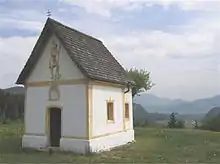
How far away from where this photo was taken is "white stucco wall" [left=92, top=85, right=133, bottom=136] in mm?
19250

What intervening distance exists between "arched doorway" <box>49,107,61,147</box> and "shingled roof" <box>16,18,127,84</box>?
8.28 feet

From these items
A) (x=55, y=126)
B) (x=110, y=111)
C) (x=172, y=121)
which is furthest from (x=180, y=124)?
(x=55, y=126)

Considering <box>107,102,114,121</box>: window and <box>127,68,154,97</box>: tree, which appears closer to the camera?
<box>107,102,114,121</box>: window

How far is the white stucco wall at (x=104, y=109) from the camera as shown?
63.2 ft

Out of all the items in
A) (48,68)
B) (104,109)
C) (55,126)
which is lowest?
(55,126)

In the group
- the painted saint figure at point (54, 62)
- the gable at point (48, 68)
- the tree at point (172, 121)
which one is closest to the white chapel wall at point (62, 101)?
the gable at point (48, 68)

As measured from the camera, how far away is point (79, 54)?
778 inches

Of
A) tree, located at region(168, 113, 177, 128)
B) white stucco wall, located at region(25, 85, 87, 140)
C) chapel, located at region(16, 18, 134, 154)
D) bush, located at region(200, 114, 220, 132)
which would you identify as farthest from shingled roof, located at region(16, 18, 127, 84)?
bush, located at region(200, 114, 220, 132)

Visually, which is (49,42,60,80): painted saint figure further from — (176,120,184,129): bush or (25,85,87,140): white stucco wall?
(176,120,184,129): bush

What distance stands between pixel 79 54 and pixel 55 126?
4083mm

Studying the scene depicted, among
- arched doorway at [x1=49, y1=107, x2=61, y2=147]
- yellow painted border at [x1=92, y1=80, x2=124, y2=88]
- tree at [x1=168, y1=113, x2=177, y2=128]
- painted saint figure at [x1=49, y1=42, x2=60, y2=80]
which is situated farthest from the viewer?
tree at [x1=168, y1=113, x2=177, y2=128]

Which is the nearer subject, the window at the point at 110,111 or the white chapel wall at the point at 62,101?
the white chapel wall at the point at 62,101

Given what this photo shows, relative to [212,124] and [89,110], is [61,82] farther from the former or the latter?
[212,124]

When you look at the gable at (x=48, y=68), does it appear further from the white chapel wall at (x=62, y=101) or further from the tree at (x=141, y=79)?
the tree at (x=141, y=79)
